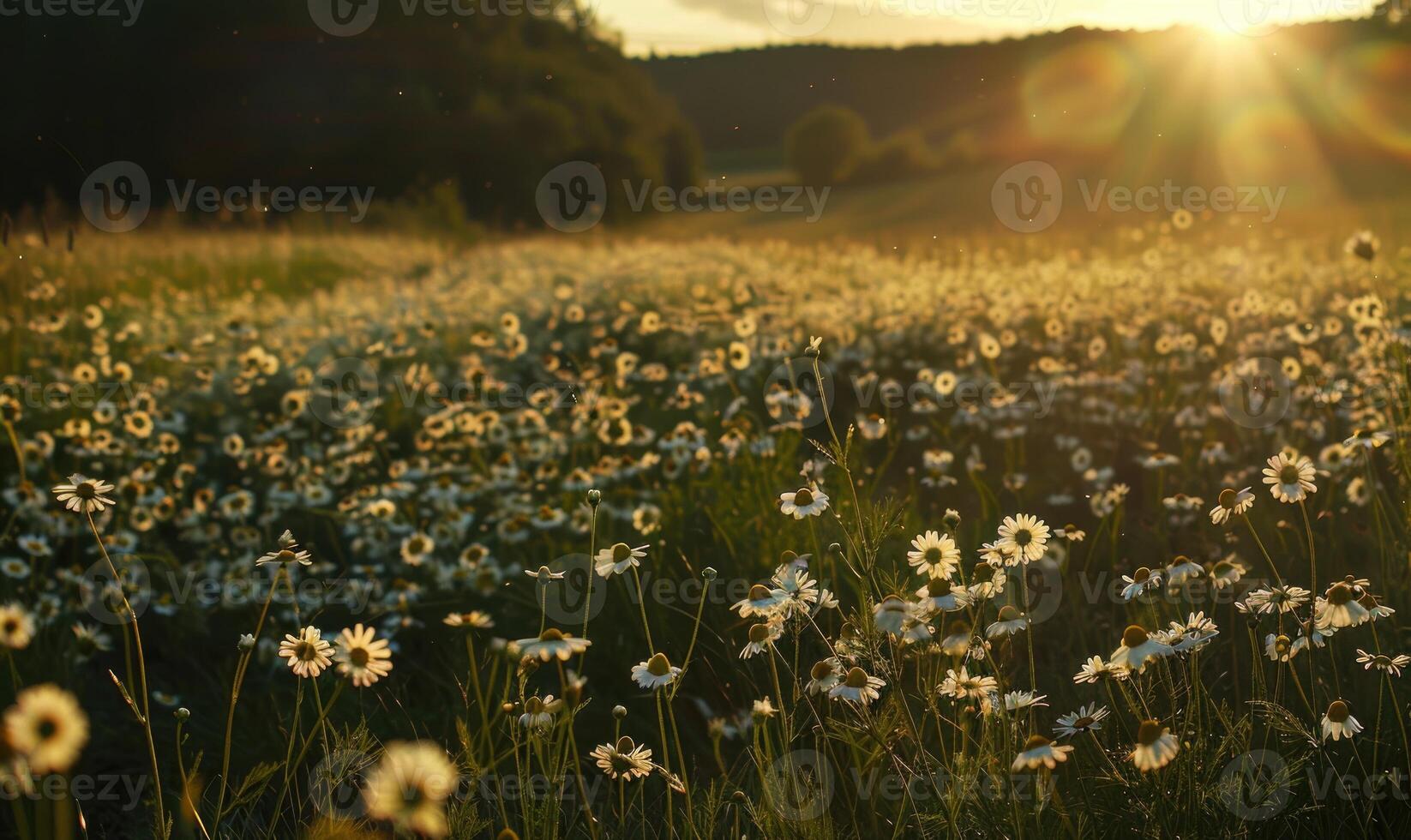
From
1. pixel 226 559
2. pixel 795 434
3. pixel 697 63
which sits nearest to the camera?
pixel 226 559

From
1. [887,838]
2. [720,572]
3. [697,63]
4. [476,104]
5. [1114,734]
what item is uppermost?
[697,63]

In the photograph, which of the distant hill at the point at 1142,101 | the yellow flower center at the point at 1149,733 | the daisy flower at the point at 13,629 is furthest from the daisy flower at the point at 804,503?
the distant hill at the point at 1142,101

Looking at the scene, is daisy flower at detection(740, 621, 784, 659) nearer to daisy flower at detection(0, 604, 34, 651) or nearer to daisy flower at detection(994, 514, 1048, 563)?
daisy flower at detection(994, 514, 1048, 563)

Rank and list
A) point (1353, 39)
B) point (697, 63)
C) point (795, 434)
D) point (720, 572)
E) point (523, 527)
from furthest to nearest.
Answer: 1. point (697, 63)
2. point (1353, 39)
3. point (795, 434)
4. point (523, 527)
5. point (720, 572)

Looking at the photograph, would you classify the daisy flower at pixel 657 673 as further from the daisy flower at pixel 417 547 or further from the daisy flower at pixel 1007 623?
the daisy flower at pixel 417 547

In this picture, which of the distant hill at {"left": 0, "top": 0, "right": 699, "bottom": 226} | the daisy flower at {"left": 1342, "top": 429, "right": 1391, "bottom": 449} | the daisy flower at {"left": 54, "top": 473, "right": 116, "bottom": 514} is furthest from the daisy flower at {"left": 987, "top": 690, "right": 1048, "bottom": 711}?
the distant hill at {"left": 0, "top": 0, "right": 699, "bottom": 226}

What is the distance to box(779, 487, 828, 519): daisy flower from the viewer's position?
2.06 m

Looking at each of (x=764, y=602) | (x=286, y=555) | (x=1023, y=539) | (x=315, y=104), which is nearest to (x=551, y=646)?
(x=764, y=602)

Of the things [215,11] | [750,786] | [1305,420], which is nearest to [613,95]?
[215,11]

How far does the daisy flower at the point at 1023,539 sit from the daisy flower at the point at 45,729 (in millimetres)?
1357

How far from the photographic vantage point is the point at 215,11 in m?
24.9

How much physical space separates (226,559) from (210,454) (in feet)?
4.50

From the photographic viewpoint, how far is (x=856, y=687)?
1706 mm

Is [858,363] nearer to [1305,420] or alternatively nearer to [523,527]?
[1305,420]
